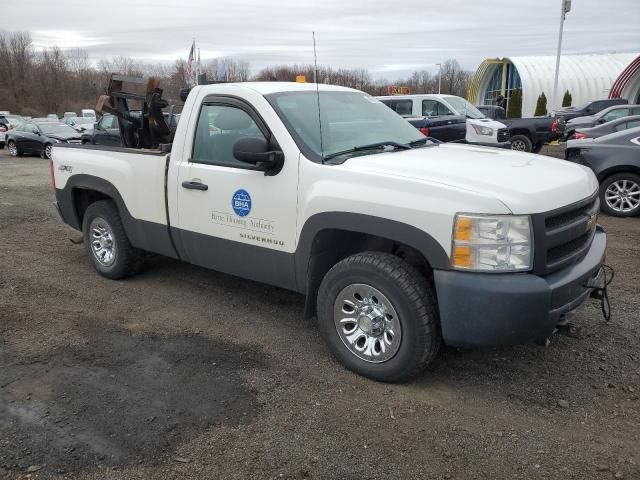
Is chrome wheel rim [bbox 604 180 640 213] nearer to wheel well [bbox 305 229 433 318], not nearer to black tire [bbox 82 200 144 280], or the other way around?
wheel well [bbox 305 229 433 318]

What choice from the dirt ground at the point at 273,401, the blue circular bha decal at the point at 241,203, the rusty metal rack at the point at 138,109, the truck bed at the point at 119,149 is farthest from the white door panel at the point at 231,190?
the rusty metal rack at the point at 138,109

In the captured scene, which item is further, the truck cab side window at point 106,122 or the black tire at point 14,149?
the black tire at point 14,149

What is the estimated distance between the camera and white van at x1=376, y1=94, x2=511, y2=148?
1575 centimetres

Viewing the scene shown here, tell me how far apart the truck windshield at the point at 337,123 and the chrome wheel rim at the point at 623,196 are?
5.49 meters

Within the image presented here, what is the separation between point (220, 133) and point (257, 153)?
0.81 meters

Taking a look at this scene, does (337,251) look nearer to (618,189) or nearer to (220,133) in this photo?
(220,133)

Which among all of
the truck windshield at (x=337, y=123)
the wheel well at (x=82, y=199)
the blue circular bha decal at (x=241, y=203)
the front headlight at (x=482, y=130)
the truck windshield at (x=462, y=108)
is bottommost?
the front headlight at (x=482, y=130)

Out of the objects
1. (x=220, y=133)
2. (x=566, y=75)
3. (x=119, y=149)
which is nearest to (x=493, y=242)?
(x=220, y=133)

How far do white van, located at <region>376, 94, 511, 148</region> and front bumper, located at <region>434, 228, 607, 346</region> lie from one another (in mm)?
13006

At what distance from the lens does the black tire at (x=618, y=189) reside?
885 centimetres

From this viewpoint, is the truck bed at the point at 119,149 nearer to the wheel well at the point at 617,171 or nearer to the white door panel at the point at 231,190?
the white door panel at the point at 231,190

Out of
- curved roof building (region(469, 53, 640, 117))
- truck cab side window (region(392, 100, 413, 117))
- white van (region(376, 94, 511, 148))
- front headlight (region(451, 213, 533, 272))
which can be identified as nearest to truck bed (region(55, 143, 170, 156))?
front headlight (region(451, 213, 533, 272))

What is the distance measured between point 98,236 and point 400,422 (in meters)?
4.07

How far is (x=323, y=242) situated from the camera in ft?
13.2
